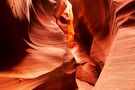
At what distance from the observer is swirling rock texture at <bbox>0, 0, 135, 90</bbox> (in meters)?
2.50

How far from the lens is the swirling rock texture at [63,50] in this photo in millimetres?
2500

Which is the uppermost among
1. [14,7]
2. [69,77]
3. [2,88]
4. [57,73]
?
[14,7]

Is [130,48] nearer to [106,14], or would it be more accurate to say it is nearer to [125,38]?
[125,38]

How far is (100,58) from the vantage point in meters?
5.41

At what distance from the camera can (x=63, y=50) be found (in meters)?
5.27

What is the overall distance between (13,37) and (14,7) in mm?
626

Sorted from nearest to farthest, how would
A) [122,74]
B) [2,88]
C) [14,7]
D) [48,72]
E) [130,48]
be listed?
[122,74], [130,48], [2,88], [48,72], [14,7]

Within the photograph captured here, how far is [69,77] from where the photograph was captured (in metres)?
4.71

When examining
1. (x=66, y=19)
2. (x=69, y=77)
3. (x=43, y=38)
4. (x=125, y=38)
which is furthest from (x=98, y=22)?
(x=66, y=19)

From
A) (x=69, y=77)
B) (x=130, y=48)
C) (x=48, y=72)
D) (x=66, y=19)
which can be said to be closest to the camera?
(x=130, y=48)

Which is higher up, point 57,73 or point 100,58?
point 57,73

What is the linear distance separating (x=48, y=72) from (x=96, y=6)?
271 cm

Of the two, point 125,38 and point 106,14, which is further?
point 106,14

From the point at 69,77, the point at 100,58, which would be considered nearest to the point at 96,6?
the point at 100,58
